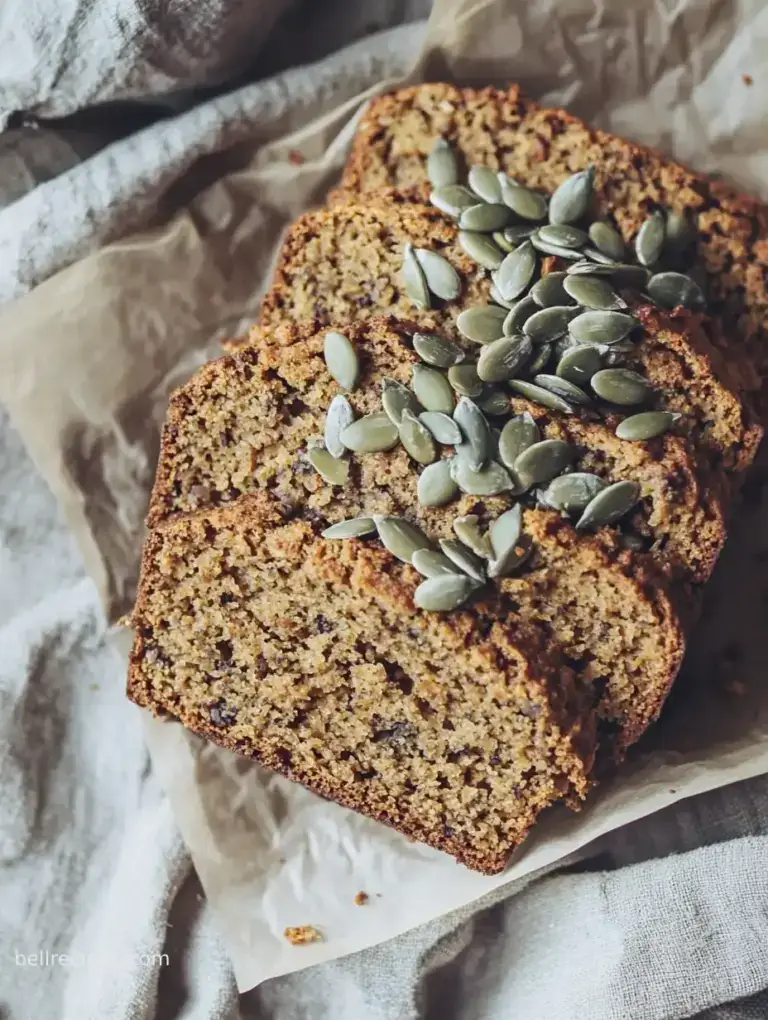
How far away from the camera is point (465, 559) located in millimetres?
2631

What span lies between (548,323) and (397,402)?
0.49 meters

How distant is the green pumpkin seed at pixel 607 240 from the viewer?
3092 millimetres

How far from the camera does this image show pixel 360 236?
311cm

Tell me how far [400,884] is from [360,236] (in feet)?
6.62

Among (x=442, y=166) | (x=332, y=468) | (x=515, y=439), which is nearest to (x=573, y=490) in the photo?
(x=515, y=439)

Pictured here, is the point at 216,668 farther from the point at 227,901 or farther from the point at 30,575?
the point at 30,575

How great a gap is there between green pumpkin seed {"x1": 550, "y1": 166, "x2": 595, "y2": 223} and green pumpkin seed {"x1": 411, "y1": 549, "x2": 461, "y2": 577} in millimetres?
1178

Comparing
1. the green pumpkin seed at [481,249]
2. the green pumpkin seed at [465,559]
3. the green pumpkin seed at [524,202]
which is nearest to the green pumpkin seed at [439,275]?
Answer: the green pumpkin seed at [481,249]

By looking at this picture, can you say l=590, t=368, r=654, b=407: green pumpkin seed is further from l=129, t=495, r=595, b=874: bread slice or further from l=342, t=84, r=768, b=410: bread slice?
l=129, t=495, r=595, b=874: bread slice

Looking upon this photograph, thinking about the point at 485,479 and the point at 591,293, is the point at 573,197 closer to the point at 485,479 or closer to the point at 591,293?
the point at 591,293

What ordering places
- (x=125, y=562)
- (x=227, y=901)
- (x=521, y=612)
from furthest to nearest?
1. (x=125, y=562)
2. (x=227, y=901)
3. (x=521, y=612)

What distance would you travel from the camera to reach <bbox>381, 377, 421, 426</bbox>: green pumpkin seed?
276 centimetres

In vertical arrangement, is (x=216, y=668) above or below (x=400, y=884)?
above

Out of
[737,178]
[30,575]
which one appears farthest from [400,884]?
[737,178]
